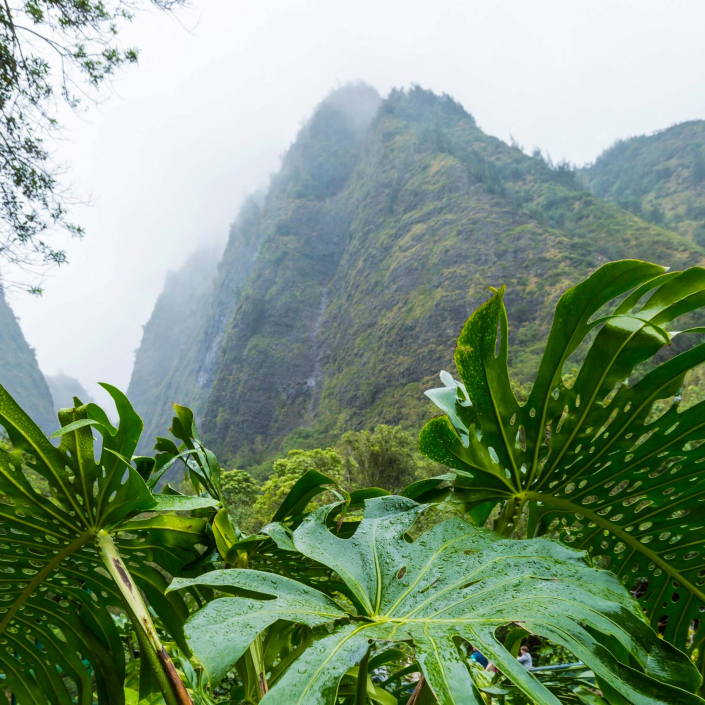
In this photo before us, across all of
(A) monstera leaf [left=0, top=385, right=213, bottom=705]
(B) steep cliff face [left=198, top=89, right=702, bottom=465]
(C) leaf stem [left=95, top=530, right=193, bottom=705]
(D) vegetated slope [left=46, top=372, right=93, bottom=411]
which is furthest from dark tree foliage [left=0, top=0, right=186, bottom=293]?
(D) vegetated slope [left=46, top=372, right=93, bottom=411]

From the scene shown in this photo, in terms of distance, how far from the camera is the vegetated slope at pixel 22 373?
107 ft

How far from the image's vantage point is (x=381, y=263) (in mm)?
26516

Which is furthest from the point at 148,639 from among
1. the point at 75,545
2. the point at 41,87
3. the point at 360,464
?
the point at 360,464

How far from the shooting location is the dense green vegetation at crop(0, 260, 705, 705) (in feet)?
0.80

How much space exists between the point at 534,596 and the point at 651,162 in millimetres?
35793

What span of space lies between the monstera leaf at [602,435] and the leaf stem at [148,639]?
284 mm

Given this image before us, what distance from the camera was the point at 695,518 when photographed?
452 mm

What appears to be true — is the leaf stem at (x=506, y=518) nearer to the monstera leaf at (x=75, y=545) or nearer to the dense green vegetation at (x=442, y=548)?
the dense green vegetation at (x=442, y=548)

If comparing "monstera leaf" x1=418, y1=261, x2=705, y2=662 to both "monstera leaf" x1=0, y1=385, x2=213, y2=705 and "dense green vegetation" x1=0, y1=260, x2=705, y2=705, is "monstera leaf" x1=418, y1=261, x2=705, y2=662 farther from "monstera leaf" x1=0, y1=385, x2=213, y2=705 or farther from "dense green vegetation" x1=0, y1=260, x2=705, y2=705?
"monstera leaf" x1=0, y1=385, x2=213, y2=705

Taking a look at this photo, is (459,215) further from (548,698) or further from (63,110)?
(548,698)

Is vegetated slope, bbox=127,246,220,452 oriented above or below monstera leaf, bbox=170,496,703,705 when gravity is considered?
above

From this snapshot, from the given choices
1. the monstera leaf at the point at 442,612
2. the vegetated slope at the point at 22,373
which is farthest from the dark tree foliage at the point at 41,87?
the vegetated slope at the point at 22,373

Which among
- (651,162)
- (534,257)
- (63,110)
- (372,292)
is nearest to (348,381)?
(372,292)

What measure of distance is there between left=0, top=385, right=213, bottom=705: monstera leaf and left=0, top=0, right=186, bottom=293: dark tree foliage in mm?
3148
